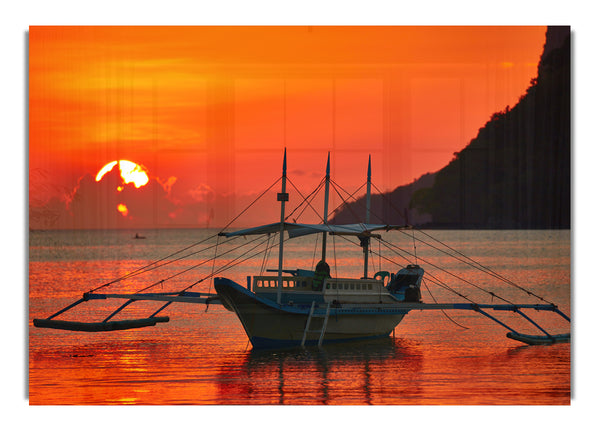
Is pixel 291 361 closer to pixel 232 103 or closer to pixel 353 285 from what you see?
pixel 353 285

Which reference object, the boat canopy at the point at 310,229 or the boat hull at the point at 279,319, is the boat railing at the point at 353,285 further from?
the boat canopy at the point at 310,229

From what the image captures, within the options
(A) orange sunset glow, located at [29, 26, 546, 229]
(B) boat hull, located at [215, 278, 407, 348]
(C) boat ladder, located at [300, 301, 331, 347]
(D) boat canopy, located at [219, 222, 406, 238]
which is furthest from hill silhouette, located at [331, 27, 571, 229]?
(B) boat hull, located at [215, 278, 407, 348]

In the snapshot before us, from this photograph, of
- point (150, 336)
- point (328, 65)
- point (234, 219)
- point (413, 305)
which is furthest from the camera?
point (150, 336)

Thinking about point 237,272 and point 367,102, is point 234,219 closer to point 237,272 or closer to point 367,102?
point 367,102

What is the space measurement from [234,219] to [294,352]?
25.7 feet

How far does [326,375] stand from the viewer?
22953 mm

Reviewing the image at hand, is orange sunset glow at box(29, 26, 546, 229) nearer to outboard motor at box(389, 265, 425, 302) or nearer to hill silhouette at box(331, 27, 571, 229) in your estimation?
hill silhouette at box(331, 27, 571, 229)

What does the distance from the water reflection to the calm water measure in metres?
0.03

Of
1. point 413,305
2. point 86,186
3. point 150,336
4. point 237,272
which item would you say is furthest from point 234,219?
point 237,272

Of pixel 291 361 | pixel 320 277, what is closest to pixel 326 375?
pixel 291 361

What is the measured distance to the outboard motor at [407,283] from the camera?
103 ft

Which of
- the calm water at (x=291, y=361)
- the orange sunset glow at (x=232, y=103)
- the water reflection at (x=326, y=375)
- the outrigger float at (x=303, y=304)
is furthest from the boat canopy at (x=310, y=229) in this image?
the orange sunset glow at (x=232, y=103)

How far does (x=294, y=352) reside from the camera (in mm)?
26609

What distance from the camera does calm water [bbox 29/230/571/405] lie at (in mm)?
19406
